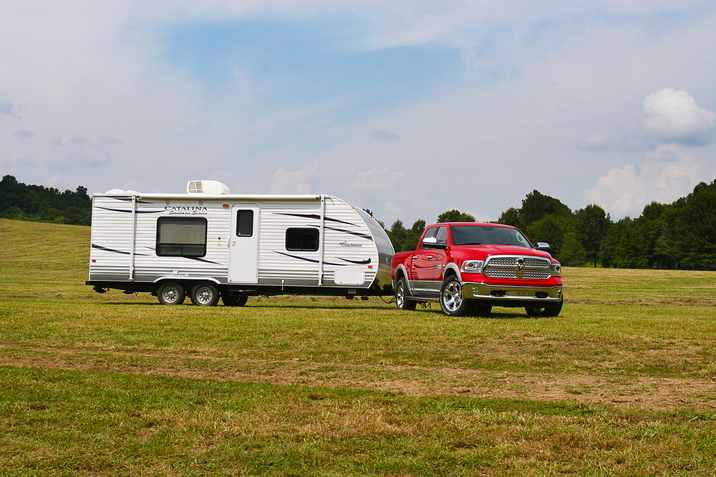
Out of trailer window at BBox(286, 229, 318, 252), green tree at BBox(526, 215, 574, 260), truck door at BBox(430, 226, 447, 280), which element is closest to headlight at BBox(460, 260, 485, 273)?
truck door at BBox(430, 226, 447, 280)

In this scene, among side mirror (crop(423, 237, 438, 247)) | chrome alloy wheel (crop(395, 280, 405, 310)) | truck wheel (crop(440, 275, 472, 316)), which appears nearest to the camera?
truck wheel (crop(440, 275, 472, 316))

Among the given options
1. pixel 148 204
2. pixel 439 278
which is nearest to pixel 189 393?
pixel 439 278

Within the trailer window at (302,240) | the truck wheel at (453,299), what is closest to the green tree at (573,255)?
the trailer window at (302,240)

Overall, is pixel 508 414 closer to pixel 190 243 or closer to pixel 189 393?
pixel 189 393

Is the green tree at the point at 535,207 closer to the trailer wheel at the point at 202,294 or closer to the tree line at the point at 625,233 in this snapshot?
→ the tree line at the point at 625,233

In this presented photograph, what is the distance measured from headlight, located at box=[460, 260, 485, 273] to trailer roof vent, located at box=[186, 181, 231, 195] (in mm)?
8032

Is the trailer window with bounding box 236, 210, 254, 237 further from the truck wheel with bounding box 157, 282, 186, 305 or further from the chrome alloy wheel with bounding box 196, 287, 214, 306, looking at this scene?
the truck wheel with bounding box 157, 282, 186, 305

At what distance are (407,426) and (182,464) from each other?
1.85m

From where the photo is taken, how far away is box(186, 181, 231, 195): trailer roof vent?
1931cm

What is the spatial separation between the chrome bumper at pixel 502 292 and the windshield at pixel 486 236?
61.2 inches

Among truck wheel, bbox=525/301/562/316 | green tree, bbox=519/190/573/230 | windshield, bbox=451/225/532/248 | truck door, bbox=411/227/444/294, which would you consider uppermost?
green tree, bbox=519/190/573/230

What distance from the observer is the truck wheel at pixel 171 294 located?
62.5ft

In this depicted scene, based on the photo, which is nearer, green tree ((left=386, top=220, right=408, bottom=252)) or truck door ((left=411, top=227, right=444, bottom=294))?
truck door ((left=411, top=227, right=444, bottom=294))

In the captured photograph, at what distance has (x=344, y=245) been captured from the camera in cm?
1859
